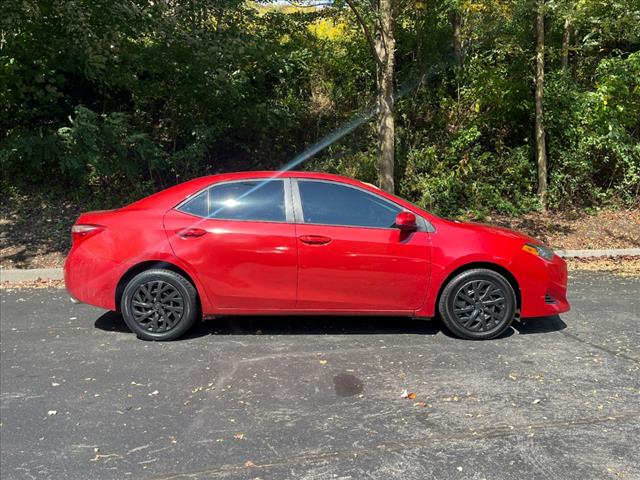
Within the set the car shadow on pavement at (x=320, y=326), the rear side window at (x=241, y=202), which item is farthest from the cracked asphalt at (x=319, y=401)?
the rear side window at (x=241, y=202)

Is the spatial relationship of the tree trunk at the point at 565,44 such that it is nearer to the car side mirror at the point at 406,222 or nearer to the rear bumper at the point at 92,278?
the car side mirror at the point at 406,222

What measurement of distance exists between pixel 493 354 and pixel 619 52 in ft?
30.1

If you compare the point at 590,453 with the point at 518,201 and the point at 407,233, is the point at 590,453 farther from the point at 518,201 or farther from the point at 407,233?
the point at 518,201

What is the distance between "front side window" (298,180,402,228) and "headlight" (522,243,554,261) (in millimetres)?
1223

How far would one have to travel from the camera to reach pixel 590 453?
10.5 ft

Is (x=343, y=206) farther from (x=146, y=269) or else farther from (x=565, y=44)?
(x=565, y=44)

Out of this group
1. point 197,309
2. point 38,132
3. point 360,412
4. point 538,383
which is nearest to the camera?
point 360,412

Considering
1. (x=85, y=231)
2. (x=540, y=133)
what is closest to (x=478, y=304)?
(x=85, y=231)

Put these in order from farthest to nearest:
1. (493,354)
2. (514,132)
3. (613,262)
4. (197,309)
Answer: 1. (514,132)
2. (613,262)
3. (197,309)
4. (493,354)

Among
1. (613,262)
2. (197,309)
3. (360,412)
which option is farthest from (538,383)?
(613,262)

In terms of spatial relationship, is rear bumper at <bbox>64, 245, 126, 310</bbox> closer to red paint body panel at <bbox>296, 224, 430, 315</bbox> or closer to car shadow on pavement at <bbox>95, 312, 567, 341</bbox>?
car shadow on pavement at <bbox>95, 312, 567, 341</bbox>

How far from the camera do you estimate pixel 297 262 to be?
495 centimetres

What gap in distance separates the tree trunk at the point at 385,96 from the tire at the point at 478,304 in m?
5.17

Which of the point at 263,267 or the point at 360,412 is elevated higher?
the point at 263,267
